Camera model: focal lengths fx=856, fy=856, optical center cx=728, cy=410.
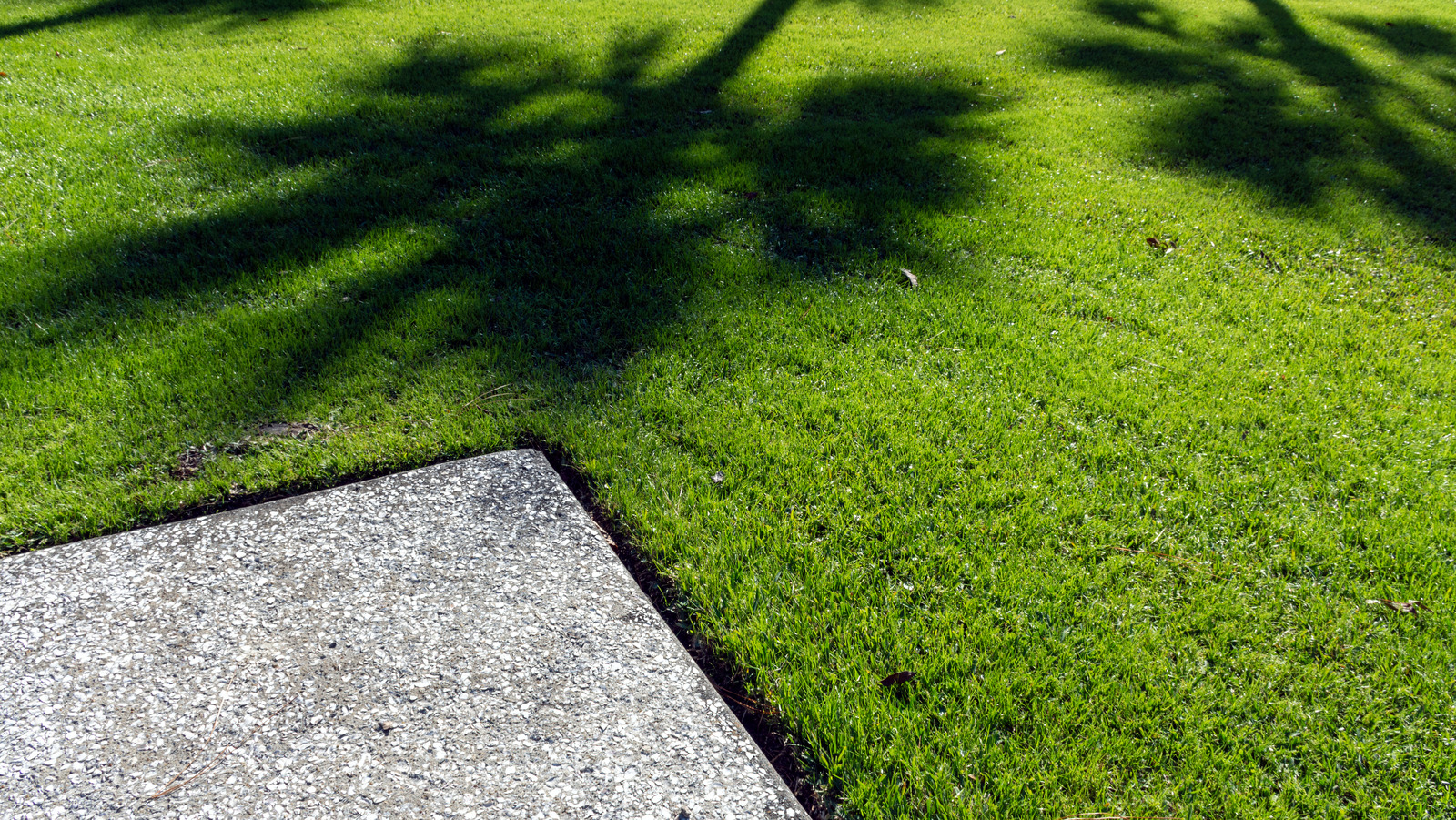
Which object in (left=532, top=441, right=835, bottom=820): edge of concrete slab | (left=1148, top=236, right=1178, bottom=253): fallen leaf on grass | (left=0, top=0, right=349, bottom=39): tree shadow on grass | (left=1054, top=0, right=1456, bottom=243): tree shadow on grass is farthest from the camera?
(left=0, top=0, right=349, bottom=39): tree shadow on grass

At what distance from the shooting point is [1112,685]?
81.5 inches

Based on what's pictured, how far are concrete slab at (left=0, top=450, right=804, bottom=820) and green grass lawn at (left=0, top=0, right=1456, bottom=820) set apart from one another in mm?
218

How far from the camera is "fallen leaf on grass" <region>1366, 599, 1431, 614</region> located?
2307mm

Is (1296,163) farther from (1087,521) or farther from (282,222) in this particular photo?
(282,222)

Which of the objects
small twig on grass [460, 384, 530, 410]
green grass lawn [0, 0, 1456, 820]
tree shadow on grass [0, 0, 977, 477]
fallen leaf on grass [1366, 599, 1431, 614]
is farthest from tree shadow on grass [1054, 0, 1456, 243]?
small twig on grass [460, 384, 530, 410]

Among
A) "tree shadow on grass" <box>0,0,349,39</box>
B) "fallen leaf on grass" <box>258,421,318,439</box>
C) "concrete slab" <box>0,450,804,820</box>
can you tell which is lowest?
"concrete slab" <box>0,450,804,820</box>

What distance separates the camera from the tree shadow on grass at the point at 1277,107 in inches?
205

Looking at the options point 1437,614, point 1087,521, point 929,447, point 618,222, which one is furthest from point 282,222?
point 1437,614

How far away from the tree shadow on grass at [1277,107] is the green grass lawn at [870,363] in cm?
7

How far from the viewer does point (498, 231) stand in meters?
4.19

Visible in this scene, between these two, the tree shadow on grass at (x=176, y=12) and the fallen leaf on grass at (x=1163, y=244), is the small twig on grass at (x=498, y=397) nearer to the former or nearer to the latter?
the fallen leaf on grass at (x=1163, y=244)

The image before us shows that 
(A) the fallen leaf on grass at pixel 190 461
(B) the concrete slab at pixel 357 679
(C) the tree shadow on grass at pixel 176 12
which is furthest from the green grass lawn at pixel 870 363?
(C) the tree shadow on grass at pixel 176 12

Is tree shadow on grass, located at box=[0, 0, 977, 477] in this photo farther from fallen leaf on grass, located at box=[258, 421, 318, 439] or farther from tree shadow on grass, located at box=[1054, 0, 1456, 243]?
tree shadow on grass, located at box=[1054, 0, 1456, 243]

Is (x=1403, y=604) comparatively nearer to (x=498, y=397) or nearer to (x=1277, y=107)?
(x=498, y=397)
